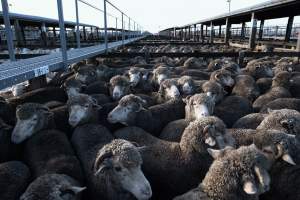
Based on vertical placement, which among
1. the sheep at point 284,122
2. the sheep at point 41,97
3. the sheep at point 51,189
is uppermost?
the sheep at point 284,122

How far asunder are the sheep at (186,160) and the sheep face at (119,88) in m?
2.46

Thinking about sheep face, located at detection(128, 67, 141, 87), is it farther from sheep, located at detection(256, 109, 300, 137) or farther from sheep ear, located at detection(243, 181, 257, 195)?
sheep ear, located at detection(243, 181, 257, 195)

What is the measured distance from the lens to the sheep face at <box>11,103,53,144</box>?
408 cm

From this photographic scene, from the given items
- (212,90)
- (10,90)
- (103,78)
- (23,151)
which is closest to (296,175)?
(212,90)

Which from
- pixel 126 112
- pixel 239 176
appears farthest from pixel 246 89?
pixel 239 176

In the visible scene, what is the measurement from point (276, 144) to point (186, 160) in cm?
102

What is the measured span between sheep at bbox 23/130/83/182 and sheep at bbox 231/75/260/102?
3.74 metres

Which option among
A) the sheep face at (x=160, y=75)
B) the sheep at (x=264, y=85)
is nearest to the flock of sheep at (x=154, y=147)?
A: the sheep at (x=264, y=85)

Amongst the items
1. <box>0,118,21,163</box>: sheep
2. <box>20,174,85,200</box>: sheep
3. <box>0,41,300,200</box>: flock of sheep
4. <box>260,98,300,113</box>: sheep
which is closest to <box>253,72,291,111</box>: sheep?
<box>0,41,300,200</box>: flock of sheep

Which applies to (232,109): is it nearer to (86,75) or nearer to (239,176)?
(239,176)

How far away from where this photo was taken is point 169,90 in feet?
19.5

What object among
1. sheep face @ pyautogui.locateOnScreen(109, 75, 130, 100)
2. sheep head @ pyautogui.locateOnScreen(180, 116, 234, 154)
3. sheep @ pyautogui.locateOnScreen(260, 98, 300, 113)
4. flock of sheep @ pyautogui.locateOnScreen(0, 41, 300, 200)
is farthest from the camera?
sheep face @ pyautogui.locateOnScreen(109, 75, 130, 100)

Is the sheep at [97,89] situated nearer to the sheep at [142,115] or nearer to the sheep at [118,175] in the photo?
the sheep at [142,115]

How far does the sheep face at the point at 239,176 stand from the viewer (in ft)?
8.48
